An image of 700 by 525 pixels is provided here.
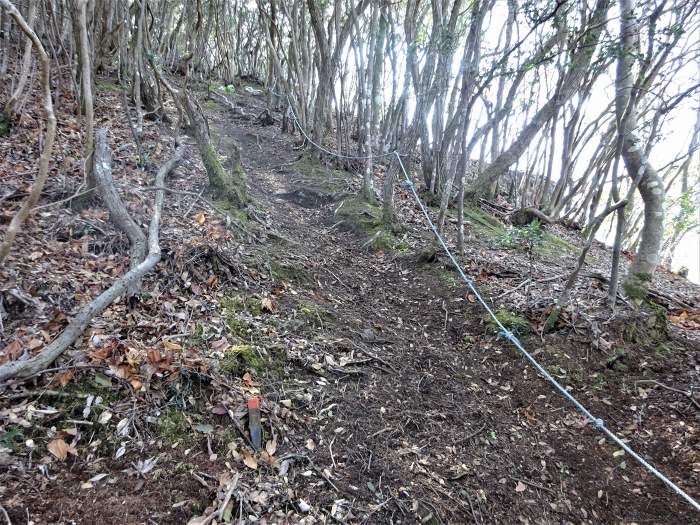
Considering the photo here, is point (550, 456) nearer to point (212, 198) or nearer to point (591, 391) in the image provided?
point (591, 391)

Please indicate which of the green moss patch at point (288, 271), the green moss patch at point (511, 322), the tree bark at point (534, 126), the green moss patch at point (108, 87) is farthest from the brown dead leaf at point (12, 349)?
the green moss patch at point (108, 87)

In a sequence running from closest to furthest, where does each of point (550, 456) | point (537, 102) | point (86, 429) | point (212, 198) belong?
point (86, 429) < point (550, 456) < point (212, 198) < point (537, 102)

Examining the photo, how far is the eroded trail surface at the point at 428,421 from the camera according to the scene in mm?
2629

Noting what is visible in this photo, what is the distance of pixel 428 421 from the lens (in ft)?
10.9

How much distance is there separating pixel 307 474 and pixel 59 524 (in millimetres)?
1280

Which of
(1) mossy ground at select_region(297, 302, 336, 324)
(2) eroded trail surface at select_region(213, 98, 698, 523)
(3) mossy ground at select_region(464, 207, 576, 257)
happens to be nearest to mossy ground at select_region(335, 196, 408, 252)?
(2) eroded trail surface at select_region(213, 98, 698, 523)

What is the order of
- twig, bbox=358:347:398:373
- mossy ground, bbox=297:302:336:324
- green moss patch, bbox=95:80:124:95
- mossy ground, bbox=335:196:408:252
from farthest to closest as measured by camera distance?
green moss patch, bbox=95:80:124:95
mossy ground, bbox=335:196:408:252
mossy ground, bbox=297:302:336:324
twig, bbox=358:347:398:373

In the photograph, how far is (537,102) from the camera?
31.6 ft

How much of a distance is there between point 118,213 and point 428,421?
3.43 m

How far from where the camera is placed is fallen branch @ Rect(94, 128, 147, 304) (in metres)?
3.53

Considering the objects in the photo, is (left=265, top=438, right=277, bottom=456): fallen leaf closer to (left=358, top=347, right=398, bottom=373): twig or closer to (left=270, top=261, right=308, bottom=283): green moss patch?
(left=358, top=347, right=398, bottom=373): twig

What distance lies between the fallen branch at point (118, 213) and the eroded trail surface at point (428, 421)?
4.24ft

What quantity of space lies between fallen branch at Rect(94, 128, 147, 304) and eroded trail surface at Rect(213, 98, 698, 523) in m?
1.29

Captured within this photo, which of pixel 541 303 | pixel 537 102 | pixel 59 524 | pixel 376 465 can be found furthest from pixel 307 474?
pixel 537 102
